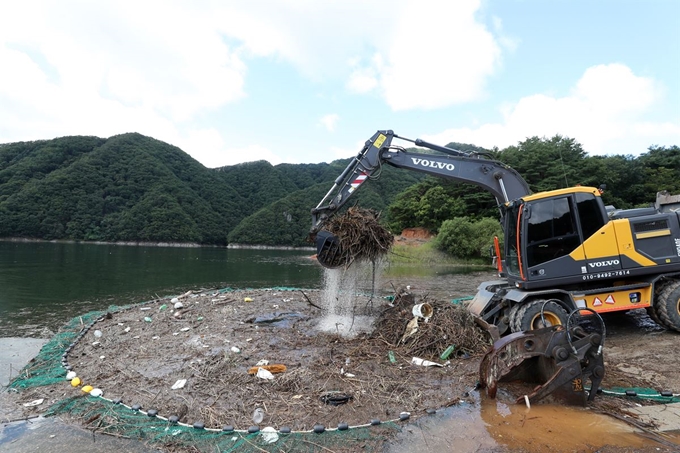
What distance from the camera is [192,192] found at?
98938 millimetres

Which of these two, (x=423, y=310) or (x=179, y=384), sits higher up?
(x=423, y=310)

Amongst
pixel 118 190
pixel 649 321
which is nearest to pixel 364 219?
pixel 649 321

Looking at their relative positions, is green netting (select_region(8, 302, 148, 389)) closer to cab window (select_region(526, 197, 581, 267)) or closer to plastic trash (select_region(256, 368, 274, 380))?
plastic trash (select_region(256, 368, 274, 380))

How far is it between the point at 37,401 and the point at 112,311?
5.59m

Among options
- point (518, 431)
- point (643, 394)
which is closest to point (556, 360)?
point (518, 431)

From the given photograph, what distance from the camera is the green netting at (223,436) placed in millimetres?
3631

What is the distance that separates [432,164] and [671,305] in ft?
16.3

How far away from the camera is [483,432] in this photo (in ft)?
12.5

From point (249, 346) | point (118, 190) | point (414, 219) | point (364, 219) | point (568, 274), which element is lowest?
point (249, 346)

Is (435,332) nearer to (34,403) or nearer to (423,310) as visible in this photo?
(423,310)

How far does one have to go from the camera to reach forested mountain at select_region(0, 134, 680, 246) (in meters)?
38.2

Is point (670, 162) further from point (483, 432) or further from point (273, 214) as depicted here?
point (273, 214)

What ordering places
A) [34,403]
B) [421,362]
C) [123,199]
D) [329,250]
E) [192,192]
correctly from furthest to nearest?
[192,192]
[123,199]
[329,250]
[421,362]
[34,403]

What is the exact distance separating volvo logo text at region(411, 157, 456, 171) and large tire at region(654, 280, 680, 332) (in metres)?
4.41
